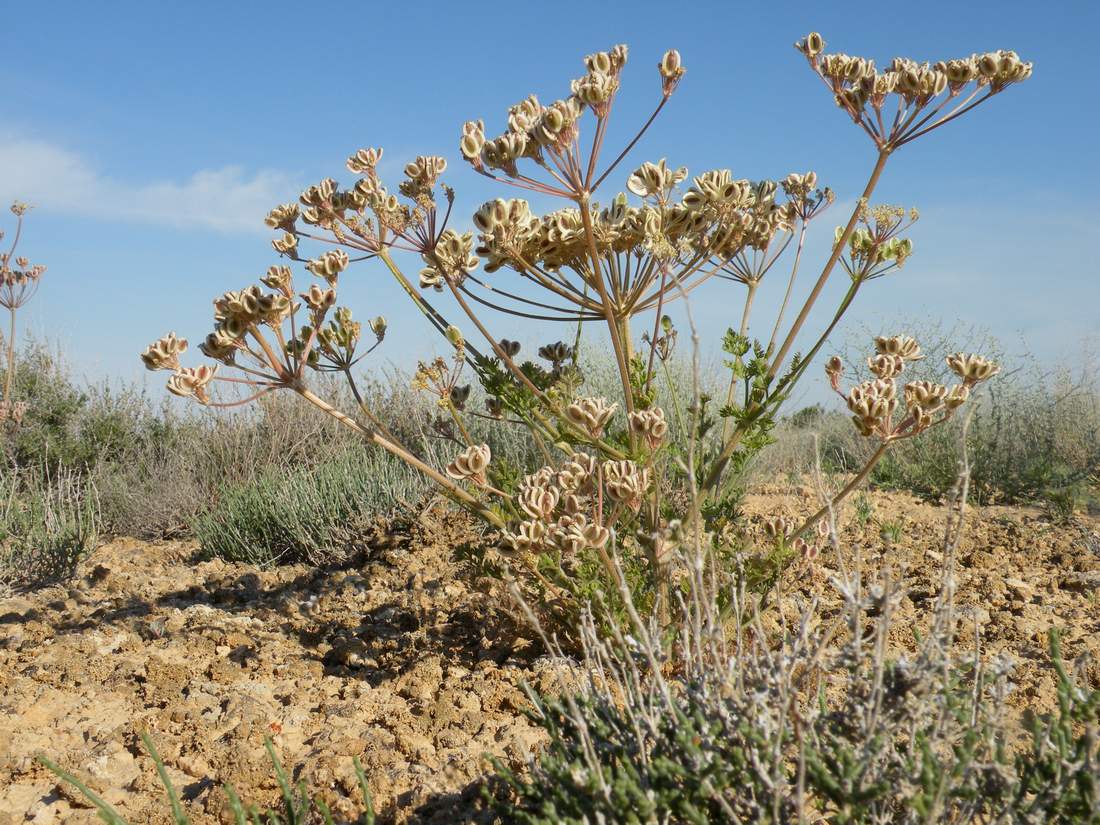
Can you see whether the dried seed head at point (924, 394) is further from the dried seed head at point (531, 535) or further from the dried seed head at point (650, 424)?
the dried seed head at point (531, 535)

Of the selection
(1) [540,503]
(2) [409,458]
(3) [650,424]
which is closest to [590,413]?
(3) [650,424]

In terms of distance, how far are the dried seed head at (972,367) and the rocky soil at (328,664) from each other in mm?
773

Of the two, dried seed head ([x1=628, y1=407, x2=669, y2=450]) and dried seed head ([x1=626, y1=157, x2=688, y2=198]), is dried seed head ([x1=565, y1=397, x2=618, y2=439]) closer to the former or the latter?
dried seed head ([x1=628, y1=407, x2=669, y2=450])

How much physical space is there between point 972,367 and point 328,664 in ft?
9.24

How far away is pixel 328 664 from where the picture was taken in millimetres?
3764

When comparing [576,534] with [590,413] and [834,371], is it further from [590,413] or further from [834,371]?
[834,371]

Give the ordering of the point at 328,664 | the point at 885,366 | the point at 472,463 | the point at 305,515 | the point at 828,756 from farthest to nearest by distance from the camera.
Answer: the point at 305,515 < the point at 328,664 < the point at 885,366 < the point at 472,463 < the point at 828,756

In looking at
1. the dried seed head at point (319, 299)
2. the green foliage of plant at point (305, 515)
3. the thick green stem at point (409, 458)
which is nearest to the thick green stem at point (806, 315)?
the thick green stem at point (409, 458)

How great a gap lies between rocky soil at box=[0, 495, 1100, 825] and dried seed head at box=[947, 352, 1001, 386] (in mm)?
773

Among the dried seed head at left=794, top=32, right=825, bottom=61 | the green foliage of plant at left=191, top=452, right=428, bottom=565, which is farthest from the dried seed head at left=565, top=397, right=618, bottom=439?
the green foliage of plant at left=191, top=452, right=428, bottom=565

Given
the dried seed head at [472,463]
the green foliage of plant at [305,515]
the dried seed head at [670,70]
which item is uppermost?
the dried seed head at [670,70]

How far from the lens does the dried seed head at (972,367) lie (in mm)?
2809

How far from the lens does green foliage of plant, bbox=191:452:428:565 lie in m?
5.75

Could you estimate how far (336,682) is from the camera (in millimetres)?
3525
